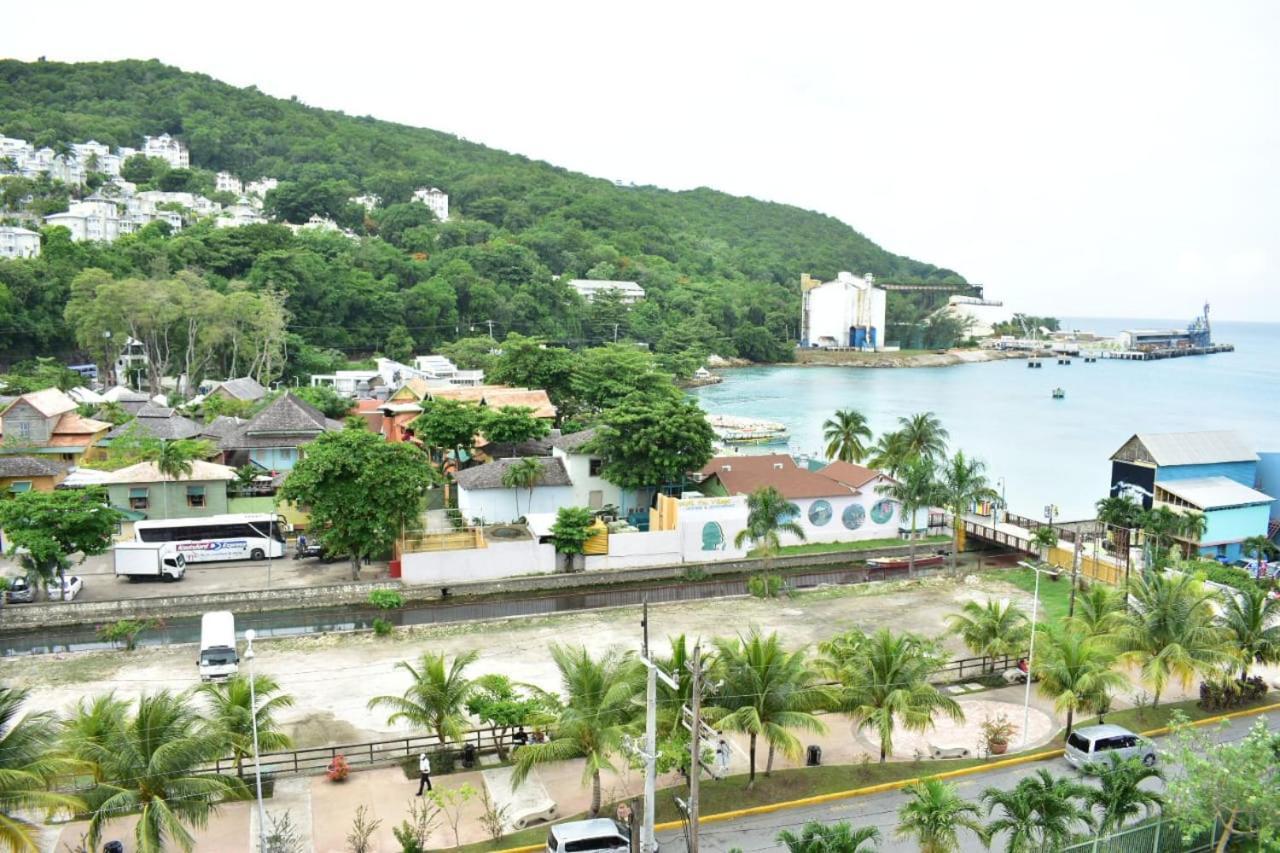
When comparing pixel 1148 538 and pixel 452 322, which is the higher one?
pixel 452 322

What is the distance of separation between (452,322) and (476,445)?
2061 inches

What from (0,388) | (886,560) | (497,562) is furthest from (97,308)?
(886,560)

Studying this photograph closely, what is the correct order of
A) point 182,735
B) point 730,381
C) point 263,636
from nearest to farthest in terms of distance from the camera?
point 182,735 < point 263,636 < point 730,381

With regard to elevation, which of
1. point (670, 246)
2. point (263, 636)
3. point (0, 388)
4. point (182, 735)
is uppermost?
point (670, 246)

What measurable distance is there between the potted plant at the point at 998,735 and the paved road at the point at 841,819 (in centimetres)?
49

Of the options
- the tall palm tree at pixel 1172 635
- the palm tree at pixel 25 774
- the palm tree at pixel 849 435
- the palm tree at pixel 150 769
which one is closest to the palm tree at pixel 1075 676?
the tall palm tree at pixel 1172 635

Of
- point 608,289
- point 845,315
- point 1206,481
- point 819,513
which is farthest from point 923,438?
point 845,315

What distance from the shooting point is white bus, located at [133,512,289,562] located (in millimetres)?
29859

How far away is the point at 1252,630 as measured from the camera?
60.6ft

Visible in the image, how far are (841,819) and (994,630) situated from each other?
7317 millimetres

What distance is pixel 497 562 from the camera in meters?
30.1

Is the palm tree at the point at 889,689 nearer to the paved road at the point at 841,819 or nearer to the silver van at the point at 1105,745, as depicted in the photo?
the paved road at the point at 841,819

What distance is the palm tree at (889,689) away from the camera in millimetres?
15906

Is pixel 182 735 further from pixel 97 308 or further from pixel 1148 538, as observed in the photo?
pixel 97 308
